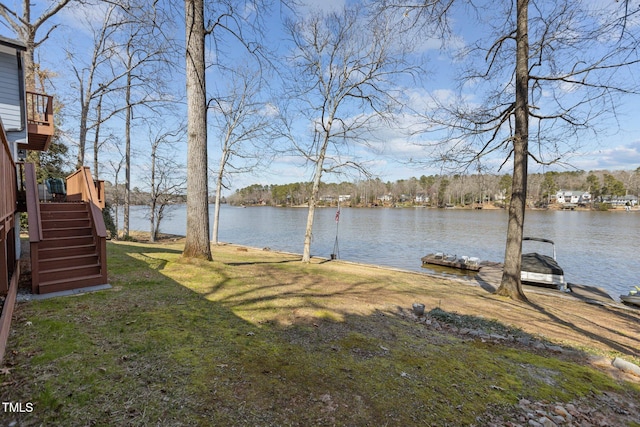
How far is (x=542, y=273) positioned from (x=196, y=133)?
13.6 metres

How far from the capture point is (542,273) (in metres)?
11.9

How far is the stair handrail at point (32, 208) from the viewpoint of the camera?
A: 486 centimetres

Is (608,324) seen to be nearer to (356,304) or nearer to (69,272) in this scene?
(356,304)

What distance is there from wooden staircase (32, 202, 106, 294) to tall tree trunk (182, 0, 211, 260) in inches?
77.5

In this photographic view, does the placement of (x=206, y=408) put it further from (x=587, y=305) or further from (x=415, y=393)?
(x=587, y=305)

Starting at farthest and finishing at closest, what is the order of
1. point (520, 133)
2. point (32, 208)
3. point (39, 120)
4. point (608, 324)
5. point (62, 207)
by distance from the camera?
point (39, 120)
point (520, 133)
point (608, 324)
point (62, 207)
point (32, 208)

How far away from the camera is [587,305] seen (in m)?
8.91

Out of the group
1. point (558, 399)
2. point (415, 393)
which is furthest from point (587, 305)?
point (415, 393)

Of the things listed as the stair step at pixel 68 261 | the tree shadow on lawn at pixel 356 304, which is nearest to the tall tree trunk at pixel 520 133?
the tree shadow on lawn at pixel 356 304

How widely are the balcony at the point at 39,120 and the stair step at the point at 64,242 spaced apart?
6.50 m

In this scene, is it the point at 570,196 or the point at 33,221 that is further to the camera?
the point at 570,196

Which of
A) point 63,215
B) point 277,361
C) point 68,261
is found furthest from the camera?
point 63,215

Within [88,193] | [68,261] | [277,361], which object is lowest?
[277,361]

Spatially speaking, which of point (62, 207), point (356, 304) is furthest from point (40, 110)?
point (356, 304)
